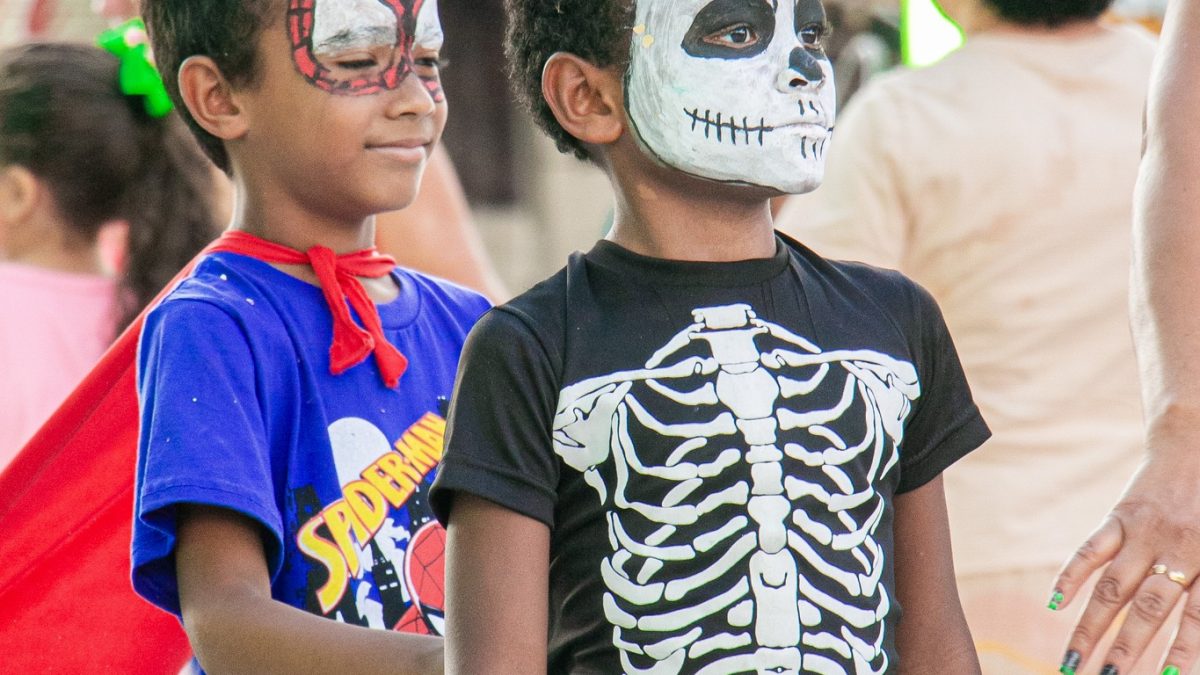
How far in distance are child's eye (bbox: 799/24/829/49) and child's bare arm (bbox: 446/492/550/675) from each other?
0.72m

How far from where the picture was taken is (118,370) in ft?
8.69

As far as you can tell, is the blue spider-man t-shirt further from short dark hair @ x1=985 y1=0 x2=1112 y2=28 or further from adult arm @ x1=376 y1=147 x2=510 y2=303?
short dark hair @ x1=985 y1=0 x2=1112 y2=28

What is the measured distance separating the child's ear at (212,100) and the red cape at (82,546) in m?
0.24

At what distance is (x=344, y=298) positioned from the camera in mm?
2568

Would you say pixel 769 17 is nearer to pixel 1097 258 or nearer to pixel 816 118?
pixel 816 118

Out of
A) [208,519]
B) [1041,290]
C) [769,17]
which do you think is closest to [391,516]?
[208,519]

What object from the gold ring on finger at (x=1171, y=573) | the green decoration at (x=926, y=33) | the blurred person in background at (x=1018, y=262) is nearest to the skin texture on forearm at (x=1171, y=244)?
the gold ring on finger at (x=1171, y=573)

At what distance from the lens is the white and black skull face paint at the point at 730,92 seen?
2072 mm

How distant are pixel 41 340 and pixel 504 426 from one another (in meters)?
2.19

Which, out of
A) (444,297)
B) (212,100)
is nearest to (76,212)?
(212,100)

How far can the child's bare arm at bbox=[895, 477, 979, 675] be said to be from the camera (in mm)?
2125

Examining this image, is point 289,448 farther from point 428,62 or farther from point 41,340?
point 41,340

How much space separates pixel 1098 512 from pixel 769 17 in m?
1.59

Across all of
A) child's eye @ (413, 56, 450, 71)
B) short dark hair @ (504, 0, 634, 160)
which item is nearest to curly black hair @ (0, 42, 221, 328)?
child's eye @ (413, 56, 450, 71)
